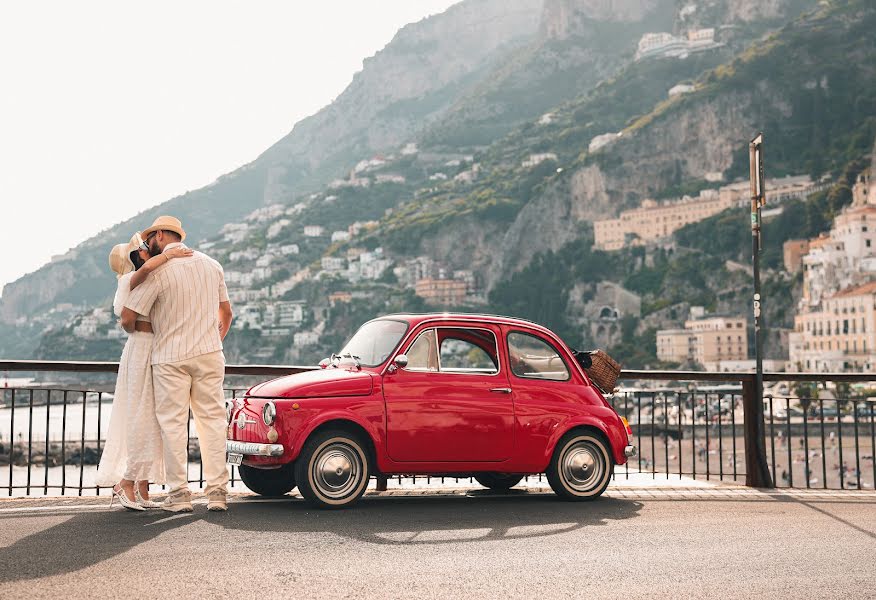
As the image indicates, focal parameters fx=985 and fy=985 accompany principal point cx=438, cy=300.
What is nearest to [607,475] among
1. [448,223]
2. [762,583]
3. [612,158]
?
[762,583]

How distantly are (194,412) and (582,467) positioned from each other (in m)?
3.25

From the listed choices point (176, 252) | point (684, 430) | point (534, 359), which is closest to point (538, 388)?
point (534, 359)

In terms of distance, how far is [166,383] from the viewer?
7195 millimetres

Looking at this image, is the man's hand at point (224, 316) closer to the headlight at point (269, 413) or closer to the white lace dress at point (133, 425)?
the white lace dress at point (133, 425)

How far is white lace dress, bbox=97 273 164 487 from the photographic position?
720cm

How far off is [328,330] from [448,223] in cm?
3223

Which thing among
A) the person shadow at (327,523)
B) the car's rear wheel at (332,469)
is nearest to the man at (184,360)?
the person shadow at (327,523)

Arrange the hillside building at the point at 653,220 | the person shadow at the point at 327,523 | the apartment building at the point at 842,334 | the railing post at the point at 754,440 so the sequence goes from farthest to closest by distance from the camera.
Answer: the hillside building at the point at 653,220, the apartment building at the point at 842,334, the railing post at the point at 754,440, the person shadow at the point at 327,523

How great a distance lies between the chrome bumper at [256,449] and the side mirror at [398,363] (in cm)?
106

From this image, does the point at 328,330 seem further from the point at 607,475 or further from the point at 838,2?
the point at 607,475

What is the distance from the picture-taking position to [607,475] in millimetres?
8406

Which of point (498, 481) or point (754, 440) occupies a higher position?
point (754, 440)

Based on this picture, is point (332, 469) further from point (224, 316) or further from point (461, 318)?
point (461, 318)

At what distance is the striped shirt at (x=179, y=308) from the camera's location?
7.24 metres
